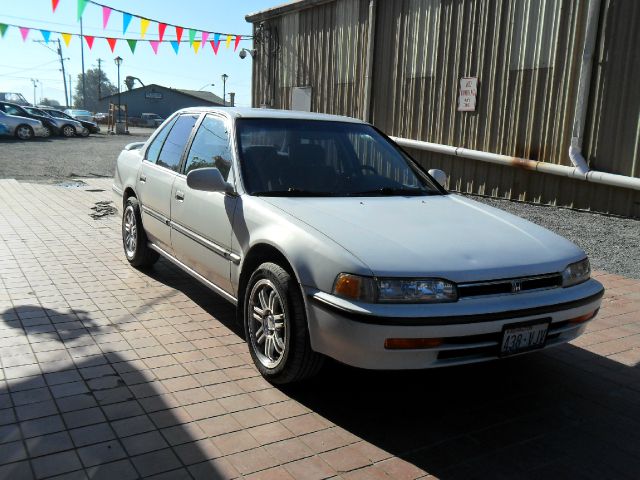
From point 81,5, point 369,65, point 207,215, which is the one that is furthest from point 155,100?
point 207,215

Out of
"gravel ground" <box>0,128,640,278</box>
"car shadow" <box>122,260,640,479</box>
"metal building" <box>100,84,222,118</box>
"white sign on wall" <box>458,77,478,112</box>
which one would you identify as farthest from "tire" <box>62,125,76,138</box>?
"metal building" <box>100,84,222,118</box>

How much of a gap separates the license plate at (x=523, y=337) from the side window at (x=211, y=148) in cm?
221

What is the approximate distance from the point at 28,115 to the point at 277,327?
96.6 ft

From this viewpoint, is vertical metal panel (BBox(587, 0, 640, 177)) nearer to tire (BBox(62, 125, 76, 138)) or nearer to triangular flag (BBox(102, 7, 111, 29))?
triangular flag (BBox(102, 7, 111, 29))

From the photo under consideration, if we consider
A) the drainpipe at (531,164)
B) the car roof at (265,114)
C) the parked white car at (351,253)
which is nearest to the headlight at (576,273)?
the parked white car at (351,253)

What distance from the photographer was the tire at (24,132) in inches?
1085

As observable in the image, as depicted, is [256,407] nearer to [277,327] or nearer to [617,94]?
[277,327]

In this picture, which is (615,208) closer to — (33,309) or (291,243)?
(291,243)

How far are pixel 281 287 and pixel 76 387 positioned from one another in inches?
53.1

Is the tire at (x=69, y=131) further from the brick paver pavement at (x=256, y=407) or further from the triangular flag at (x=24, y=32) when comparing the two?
the brick paver pavement at (x=256, y=407)

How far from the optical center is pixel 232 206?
3.99 meters

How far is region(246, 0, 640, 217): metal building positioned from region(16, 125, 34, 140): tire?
18235 millimetres

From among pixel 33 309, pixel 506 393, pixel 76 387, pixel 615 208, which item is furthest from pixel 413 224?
pixel 615 208

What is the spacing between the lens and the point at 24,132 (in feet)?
91.1
